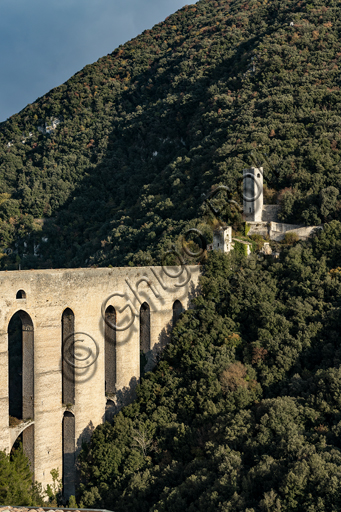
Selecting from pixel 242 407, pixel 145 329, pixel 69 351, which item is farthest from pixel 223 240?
pixel 69 351

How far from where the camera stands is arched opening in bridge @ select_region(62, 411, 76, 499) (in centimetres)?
1581

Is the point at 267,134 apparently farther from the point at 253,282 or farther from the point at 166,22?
the point at 166,22

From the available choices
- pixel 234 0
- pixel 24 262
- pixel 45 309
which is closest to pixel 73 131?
pixel 24 262

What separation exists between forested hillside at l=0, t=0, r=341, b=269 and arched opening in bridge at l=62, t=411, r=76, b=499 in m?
12.7

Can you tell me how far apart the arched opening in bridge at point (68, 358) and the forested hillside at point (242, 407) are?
67.9 inches

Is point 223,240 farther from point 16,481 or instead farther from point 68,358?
point 16,481

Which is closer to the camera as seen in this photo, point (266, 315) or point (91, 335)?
point (91, 335)

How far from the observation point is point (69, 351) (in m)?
16.0

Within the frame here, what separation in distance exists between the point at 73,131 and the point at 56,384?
154 ft

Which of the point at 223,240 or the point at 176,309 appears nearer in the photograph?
the point at 176,309

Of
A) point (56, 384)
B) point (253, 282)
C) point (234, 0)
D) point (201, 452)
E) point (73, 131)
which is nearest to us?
point (201, 452)

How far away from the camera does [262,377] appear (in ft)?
56.2

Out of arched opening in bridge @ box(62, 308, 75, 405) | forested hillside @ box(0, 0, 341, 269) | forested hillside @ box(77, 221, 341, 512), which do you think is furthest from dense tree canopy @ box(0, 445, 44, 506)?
forested hillside @ box(0, 0, 341, 269)

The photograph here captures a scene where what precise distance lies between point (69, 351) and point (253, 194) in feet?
47.6
